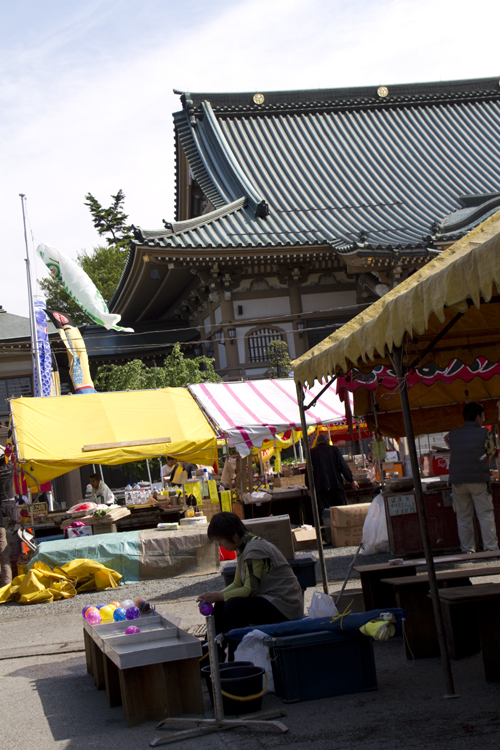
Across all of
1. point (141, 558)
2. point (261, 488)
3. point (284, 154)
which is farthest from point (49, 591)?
point (284, 154)

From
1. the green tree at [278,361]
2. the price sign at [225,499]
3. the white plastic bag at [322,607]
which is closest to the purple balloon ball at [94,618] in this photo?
the white plastic bag at [322,607]

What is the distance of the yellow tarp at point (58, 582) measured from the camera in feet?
31.1

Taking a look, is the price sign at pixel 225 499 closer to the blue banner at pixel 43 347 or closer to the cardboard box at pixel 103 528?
the cardboard box at pixel 103 528

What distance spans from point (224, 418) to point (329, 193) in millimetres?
13011

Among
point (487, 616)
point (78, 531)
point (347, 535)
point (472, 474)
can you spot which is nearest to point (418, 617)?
point (487, 616)

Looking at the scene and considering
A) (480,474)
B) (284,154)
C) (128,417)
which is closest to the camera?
(480,474)

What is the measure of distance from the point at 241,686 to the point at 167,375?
1442 cm

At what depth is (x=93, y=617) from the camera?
5.83 meters

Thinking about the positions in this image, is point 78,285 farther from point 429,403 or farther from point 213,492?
point 429,403

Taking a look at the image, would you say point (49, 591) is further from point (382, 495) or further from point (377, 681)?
point (377, 681)

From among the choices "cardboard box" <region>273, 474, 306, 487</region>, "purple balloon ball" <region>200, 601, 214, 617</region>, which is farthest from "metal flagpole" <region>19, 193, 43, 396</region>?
"purple balloon ball" <region>200, 601, 214, 617</region>

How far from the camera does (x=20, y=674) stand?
6207 mm

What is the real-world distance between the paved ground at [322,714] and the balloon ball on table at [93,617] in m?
0.48

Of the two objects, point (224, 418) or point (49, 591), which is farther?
point (224, 418)
